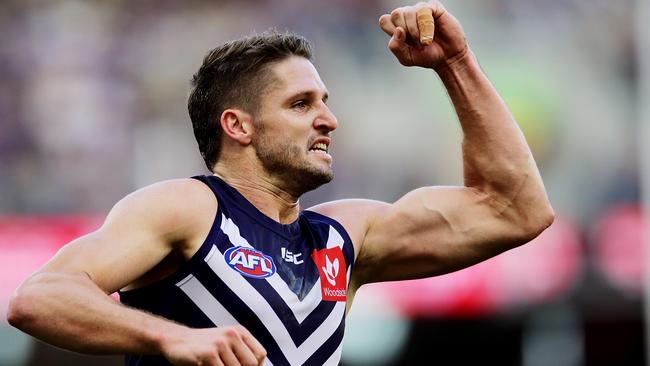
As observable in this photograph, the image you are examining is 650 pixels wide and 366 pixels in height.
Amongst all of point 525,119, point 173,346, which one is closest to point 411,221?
point 173,346

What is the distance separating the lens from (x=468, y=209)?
18.6 feet

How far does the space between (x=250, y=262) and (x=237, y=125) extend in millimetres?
783

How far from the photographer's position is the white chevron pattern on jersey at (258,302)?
483 cm

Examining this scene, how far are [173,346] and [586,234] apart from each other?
8996 millimetres

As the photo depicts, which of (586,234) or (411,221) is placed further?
(586,234)

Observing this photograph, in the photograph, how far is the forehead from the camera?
5.37 meters

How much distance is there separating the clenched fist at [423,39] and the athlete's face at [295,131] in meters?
0.40

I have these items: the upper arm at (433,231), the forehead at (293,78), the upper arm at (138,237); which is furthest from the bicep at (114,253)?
the upper arm at (433,231)

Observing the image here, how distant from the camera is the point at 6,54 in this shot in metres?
13.8

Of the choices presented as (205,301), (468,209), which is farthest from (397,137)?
(205,301)

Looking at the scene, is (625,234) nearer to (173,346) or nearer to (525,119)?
(525,119)

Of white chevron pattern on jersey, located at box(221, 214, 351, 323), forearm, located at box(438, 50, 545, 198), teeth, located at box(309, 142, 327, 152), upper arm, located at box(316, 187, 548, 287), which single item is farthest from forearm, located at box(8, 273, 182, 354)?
forearm, located at box(438, 50, 545, 198)

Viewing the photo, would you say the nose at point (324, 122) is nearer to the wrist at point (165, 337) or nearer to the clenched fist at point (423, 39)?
the clenched fist at point (423, 39)

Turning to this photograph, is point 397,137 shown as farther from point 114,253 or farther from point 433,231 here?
point 114,253
